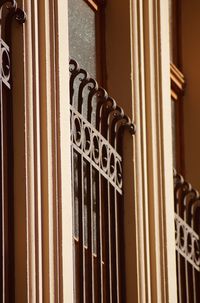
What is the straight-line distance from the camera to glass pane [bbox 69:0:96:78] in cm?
379

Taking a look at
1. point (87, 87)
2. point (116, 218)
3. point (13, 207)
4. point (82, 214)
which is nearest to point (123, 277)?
point (116, 218)

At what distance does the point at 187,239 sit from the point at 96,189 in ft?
4.39

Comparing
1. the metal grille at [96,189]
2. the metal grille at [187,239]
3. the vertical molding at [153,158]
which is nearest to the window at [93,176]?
the metal grille at [96,189]

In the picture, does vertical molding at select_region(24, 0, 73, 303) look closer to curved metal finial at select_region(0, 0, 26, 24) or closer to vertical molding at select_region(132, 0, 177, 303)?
curved metal finial at select_region(0, 0, 26, 24)

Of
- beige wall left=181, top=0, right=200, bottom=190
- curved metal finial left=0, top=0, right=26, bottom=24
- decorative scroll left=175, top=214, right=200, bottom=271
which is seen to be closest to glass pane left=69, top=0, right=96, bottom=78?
curved metal finial left=0, top=0, right=26, bottom=24

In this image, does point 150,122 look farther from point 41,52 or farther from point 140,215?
point 41,52

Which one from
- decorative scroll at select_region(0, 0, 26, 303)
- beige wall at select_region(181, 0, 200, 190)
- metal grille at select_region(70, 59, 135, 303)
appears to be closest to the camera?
decorative scroll at select_region(0, 0, 26, 303)

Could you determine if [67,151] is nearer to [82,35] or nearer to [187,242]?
[82,35]

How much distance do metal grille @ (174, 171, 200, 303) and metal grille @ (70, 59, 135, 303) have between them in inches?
33.0

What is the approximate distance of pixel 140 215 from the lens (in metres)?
3.90

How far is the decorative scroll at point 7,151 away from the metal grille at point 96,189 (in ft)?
1.69

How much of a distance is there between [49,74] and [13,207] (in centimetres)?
49

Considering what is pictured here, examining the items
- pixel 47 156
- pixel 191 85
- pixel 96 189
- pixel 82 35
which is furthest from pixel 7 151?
pixel 191 85

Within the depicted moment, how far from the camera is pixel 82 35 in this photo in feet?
12.9
